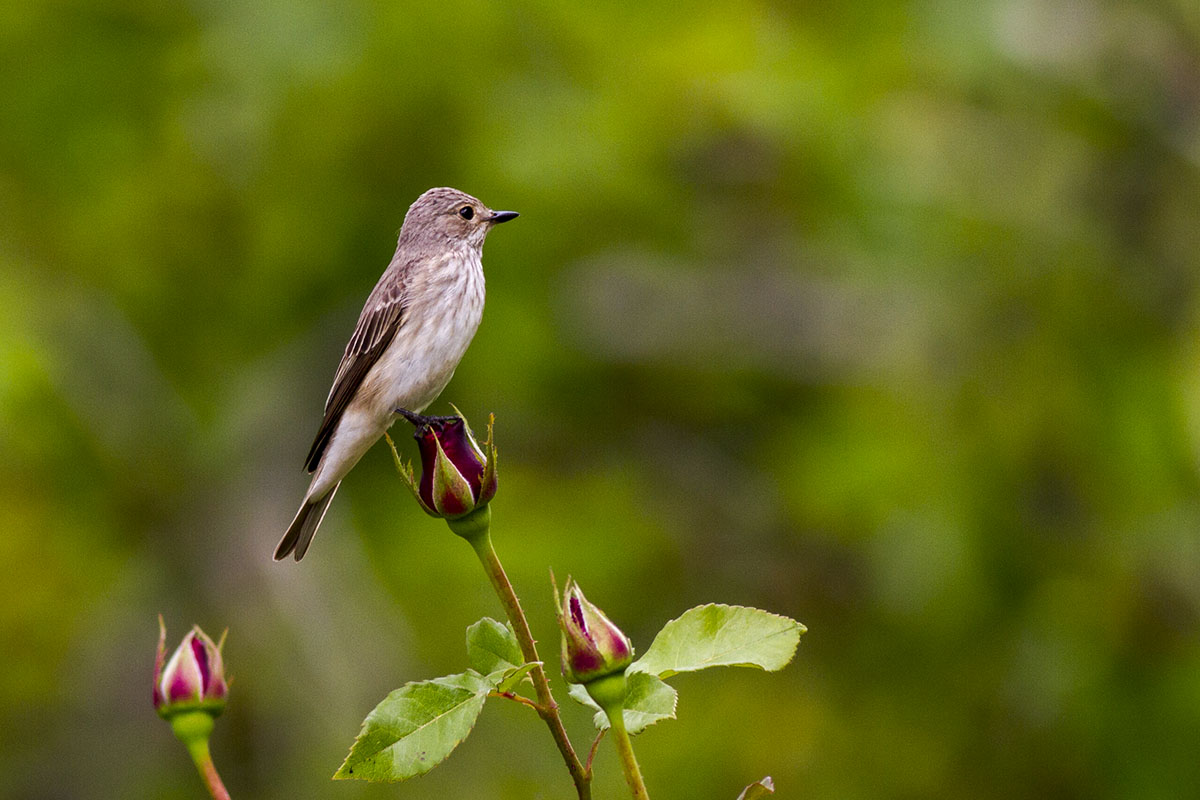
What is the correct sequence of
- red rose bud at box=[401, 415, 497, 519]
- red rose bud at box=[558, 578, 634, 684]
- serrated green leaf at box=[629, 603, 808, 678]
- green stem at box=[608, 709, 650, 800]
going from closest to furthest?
green stem at box=[608, 709, 650, 800] → red rose bud at box=[558, 578, 634, 684] → serrated green leaf at box=[629, 603, 808, 678] → red rose bud at box=[401, 415, 497, 519]

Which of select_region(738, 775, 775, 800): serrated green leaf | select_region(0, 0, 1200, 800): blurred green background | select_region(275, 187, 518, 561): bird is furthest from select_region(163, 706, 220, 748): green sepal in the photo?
select_region(0, 0, 1200, 800): blurred green background

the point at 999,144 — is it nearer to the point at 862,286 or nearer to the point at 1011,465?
the point at 862,286

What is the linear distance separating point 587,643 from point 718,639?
0.26m

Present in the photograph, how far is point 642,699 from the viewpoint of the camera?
6.89 feet

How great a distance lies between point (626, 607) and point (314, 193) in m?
3.46

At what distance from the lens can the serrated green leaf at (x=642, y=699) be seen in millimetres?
2074

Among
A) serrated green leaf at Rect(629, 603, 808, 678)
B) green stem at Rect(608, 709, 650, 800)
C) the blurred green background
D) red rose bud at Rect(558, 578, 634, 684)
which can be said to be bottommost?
the blurred green background

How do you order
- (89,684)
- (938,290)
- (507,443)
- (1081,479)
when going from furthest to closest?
1. (507,443)
2. (89,684)
3. (938,290)
4. (1081,479)

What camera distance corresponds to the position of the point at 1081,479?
7.55 metres

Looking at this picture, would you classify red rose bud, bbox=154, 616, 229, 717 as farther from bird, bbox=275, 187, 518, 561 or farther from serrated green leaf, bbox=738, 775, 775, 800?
bird, bbox=275, 187, 518, 561

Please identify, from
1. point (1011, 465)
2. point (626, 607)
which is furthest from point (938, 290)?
point (626, 607)

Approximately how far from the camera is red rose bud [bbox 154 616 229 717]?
2.22 meters

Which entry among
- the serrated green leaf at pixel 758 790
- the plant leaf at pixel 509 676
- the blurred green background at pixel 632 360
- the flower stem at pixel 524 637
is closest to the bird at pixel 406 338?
the flower stem at pixel 524 637

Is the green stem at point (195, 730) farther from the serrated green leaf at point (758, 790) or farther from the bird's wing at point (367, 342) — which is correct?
the bird's wing at point (367, 342)
